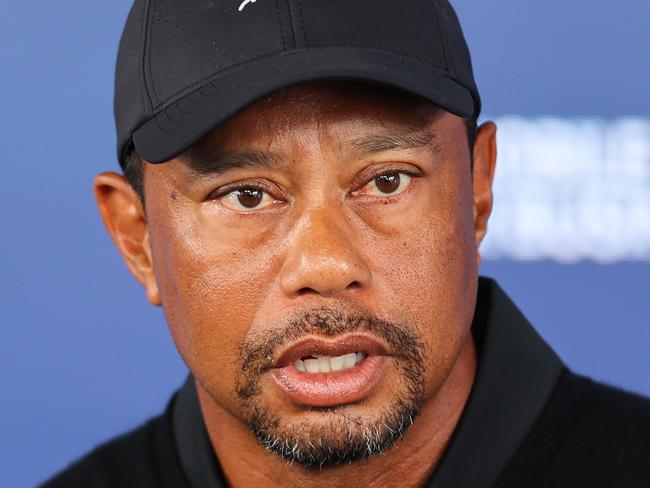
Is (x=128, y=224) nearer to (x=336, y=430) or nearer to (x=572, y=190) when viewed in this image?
(x=336, y=430)

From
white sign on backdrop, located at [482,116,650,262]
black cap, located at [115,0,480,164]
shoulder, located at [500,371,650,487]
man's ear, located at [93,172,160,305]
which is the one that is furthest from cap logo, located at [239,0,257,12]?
white sign on backdrop, located at [482,116,650,262]

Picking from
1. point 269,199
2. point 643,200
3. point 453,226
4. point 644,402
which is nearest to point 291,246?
point 269,199

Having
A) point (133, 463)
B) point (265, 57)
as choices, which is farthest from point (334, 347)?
point (133, 463)

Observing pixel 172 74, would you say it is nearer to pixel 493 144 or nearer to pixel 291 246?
pixel 291 246

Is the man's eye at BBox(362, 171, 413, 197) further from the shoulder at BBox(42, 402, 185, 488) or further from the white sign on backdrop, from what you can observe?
the white sign on backdrop

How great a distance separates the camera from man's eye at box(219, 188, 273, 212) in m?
1.37

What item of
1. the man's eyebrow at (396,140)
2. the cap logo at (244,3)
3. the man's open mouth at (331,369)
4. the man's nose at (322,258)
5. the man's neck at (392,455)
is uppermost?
the cap logo at (244,3)

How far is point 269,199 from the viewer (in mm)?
1371

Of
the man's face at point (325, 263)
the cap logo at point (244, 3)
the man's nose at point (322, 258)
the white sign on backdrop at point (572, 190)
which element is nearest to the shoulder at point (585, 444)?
the man's face at point (325, 263)

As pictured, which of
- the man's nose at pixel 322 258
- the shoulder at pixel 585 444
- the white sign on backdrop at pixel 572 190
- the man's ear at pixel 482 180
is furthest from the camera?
the white sign on backdrop at pixel 572 190

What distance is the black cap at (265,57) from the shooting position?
132 cm

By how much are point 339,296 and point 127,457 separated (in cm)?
50

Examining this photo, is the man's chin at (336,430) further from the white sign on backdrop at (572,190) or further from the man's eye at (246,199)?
the white sign on backdrop at (572,190)

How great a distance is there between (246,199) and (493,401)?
0.35 metres
